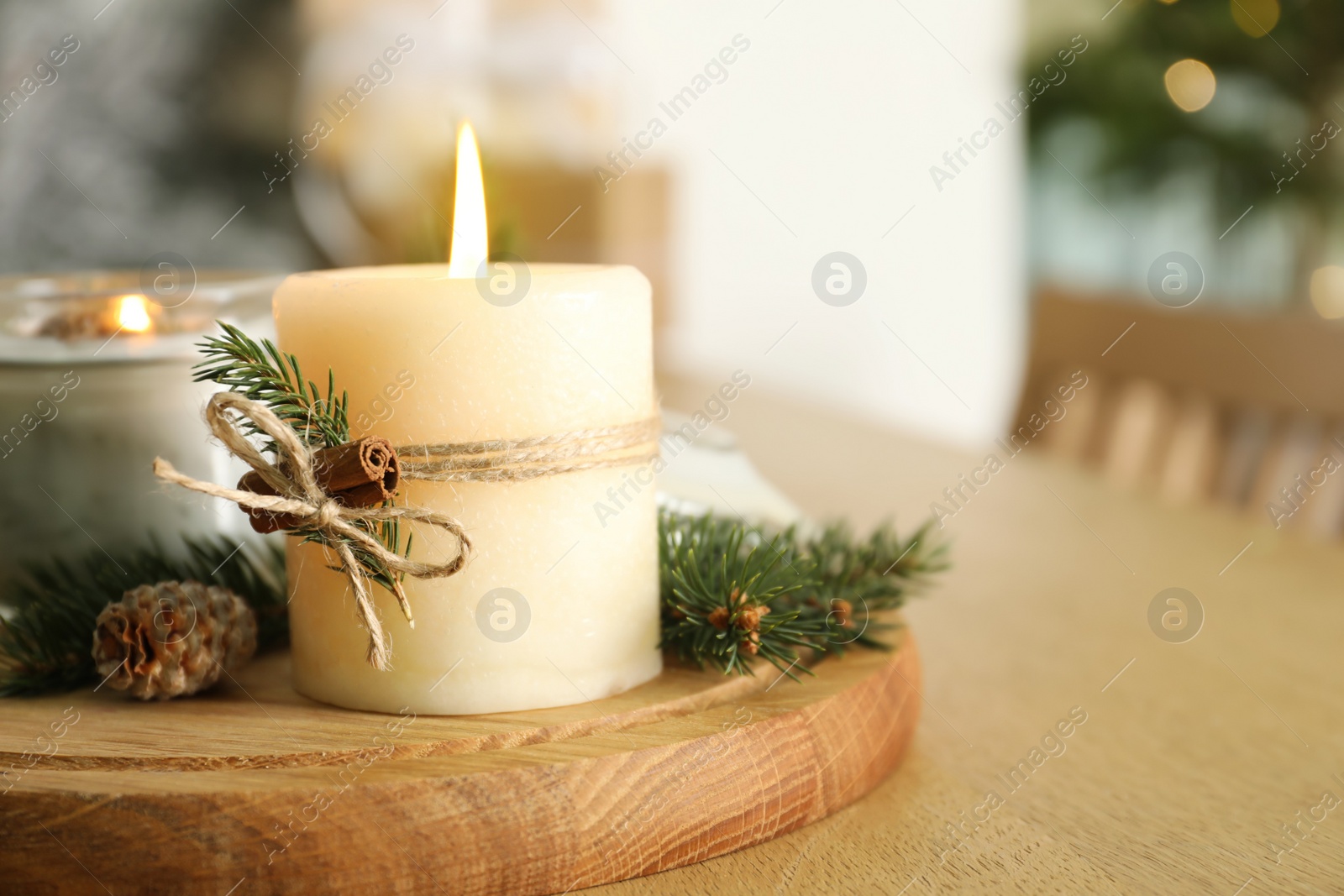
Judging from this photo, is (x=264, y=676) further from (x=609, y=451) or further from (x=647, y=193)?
(x=647, y=193)

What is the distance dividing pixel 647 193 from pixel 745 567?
7.70ft

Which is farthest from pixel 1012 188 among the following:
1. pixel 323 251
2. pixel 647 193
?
pixel 323 251

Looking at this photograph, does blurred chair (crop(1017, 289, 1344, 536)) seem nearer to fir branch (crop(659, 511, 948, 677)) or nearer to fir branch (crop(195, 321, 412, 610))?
fir branch (crop(659, 511, 948, 677))

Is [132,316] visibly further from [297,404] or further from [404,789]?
[404,789]

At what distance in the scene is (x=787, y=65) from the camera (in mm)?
3121

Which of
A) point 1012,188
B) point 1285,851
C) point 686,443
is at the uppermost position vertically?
point 1012,188

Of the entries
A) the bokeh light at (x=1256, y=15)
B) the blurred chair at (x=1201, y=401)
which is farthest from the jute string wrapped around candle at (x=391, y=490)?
the bokeh light at (x=1256, y=15)

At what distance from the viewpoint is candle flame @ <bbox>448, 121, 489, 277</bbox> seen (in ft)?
1.52

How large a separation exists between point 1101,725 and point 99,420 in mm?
492

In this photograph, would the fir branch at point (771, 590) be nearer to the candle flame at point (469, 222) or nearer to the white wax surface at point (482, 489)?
the white wax surface at point (482, 489)

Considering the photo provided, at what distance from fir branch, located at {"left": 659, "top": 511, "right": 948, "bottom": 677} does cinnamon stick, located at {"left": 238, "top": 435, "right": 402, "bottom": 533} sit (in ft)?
0.46

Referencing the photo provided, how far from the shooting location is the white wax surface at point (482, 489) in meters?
0.41

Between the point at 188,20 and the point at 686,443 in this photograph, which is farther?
the point at 188,20

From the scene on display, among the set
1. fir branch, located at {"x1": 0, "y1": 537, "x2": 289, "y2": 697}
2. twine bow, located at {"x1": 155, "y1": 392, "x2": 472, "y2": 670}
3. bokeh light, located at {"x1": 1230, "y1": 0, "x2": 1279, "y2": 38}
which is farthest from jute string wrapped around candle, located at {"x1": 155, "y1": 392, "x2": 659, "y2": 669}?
bokeh light, located at {"x1": 1230, "y1": 0, "x2": 1279, "y2": 38}
